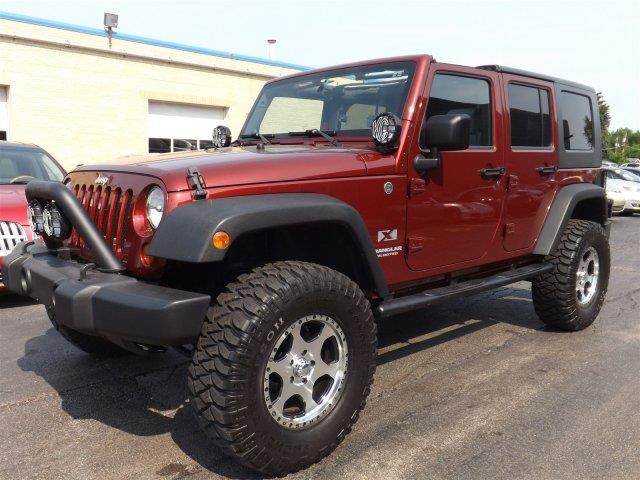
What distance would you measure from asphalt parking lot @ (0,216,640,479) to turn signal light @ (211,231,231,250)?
107cm

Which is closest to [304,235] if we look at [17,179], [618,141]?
[17,179]

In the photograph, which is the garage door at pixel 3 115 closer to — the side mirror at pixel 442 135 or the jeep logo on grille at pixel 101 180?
the jeep logo on grille at pixel 101 180

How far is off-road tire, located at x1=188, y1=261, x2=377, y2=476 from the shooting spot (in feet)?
7.95

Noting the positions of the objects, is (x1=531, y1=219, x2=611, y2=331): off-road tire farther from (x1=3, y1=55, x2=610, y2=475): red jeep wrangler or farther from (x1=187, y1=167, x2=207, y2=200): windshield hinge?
(x1=187, y1=167, x2=207, y2=200): windshield hinge

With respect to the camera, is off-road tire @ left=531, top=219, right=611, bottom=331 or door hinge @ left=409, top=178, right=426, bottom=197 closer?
door hinge @ left=409, top=178, right=426, bottom=197

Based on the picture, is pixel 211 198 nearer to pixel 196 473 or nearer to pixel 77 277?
pixel 77 277

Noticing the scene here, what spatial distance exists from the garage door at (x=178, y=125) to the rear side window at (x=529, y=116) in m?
11.8

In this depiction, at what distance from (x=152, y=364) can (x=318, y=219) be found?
203cm

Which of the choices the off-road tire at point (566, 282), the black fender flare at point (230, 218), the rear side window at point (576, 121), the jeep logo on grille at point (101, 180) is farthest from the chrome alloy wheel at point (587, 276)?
the jeep logo on grille at point (101, 180)

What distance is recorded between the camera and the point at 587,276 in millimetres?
5102

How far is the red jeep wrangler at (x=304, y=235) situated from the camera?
2457 mm

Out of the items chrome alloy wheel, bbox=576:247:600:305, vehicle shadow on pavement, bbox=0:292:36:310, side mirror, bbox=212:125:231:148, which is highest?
side mirror, bbox=212:125:231:148

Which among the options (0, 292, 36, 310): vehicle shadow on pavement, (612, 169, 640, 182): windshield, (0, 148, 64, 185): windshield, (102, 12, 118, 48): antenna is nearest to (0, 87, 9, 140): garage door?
(102, 12, 118, 48): antenna

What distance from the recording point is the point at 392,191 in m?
3.29
